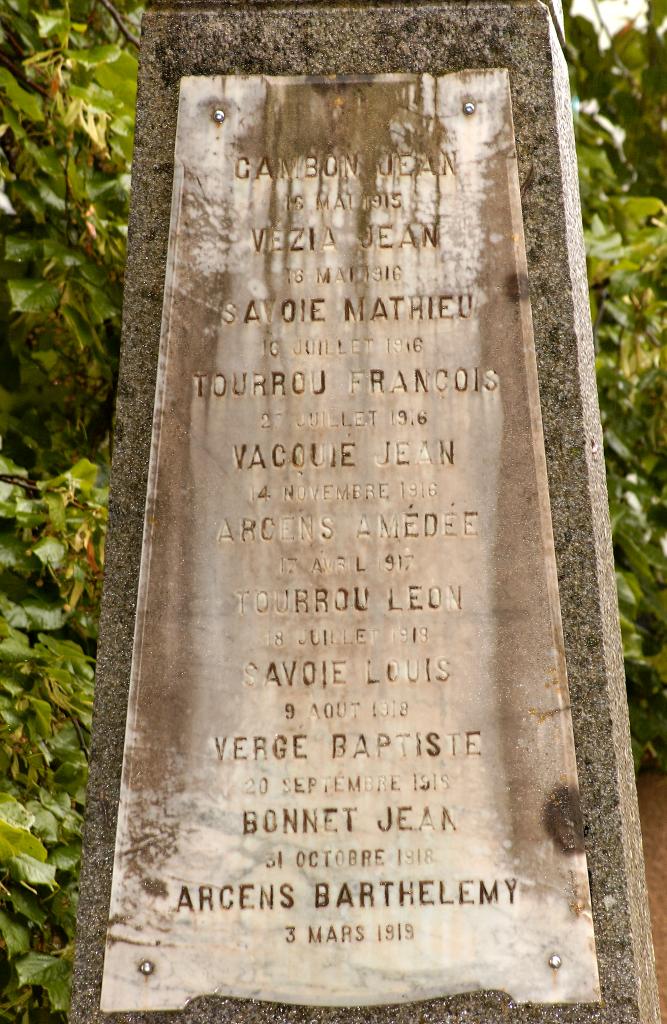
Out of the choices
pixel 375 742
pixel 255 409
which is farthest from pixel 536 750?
pixel 255 409

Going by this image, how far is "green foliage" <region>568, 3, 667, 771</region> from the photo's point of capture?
12.8 feet

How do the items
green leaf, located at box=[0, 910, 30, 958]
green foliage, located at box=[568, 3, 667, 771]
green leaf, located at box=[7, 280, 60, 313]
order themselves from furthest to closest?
green foliage, located at box=[568, 3, 667, 771]
green leaf, located at box=[7, 280, 60, 313]
green leaf, located at box=[0, 910, 30, 958]

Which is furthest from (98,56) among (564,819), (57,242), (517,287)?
(564,819)

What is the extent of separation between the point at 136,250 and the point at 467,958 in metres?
1.45

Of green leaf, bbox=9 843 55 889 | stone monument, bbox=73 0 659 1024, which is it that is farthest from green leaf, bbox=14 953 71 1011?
stone monument, bbox=73 0 659 1024

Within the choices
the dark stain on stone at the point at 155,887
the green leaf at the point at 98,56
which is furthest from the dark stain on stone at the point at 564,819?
the green leaf at the point at 98,56

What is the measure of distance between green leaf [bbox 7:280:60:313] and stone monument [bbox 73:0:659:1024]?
86 cm

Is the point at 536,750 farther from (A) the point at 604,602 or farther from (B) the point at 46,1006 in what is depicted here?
(B) the point at 46,1006

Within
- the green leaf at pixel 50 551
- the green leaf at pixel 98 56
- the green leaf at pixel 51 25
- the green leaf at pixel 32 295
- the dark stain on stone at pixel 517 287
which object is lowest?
the green leaf at pixel 50 551

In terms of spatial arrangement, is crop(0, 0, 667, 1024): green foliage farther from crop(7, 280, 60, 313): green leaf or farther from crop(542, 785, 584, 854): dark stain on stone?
crop(542, 785, 584, 854): dark stain on stone

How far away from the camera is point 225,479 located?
86.3 inches

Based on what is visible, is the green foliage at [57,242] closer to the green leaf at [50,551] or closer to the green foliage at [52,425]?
the green foliage at [52,425]

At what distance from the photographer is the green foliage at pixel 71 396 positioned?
289cm

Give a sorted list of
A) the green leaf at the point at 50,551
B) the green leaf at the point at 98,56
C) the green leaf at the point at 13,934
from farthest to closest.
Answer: the green leaf at the point at 98,56 < the green leaf at the point at 50,551 < the green leaf at the point at 13,934
